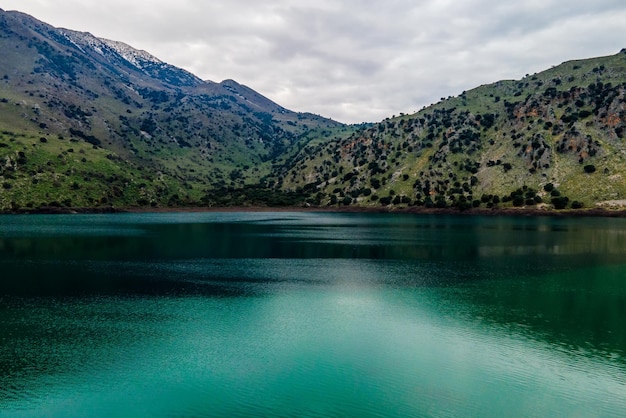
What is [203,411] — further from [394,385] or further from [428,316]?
[428,316]

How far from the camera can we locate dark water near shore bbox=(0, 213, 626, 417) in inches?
1243

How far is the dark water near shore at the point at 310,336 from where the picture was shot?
31.6 meters

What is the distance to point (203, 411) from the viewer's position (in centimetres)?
2973

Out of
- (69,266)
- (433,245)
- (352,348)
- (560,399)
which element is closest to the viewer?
(560,399)

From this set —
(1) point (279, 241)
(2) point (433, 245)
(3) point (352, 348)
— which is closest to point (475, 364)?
(3) point (352, 348)

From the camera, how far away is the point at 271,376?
116ft

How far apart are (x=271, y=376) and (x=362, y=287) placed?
35.6 metres

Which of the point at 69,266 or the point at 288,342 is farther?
the point at 69,266

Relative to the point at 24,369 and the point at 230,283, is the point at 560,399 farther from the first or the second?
the point at 230,283

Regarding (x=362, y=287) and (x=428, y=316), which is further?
(x=362, y=287)

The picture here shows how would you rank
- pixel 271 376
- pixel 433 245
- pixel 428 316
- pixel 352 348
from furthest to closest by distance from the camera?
1. pixel 433 245
2. pixel 428 316
3. pixel 352 348
4. pixel 271 376

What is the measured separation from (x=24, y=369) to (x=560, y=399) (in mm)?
41380

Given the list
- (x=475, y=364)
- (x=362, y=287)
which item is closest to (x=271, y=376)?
(x=475, y=364)

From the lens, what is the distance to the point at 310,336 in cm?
4550
